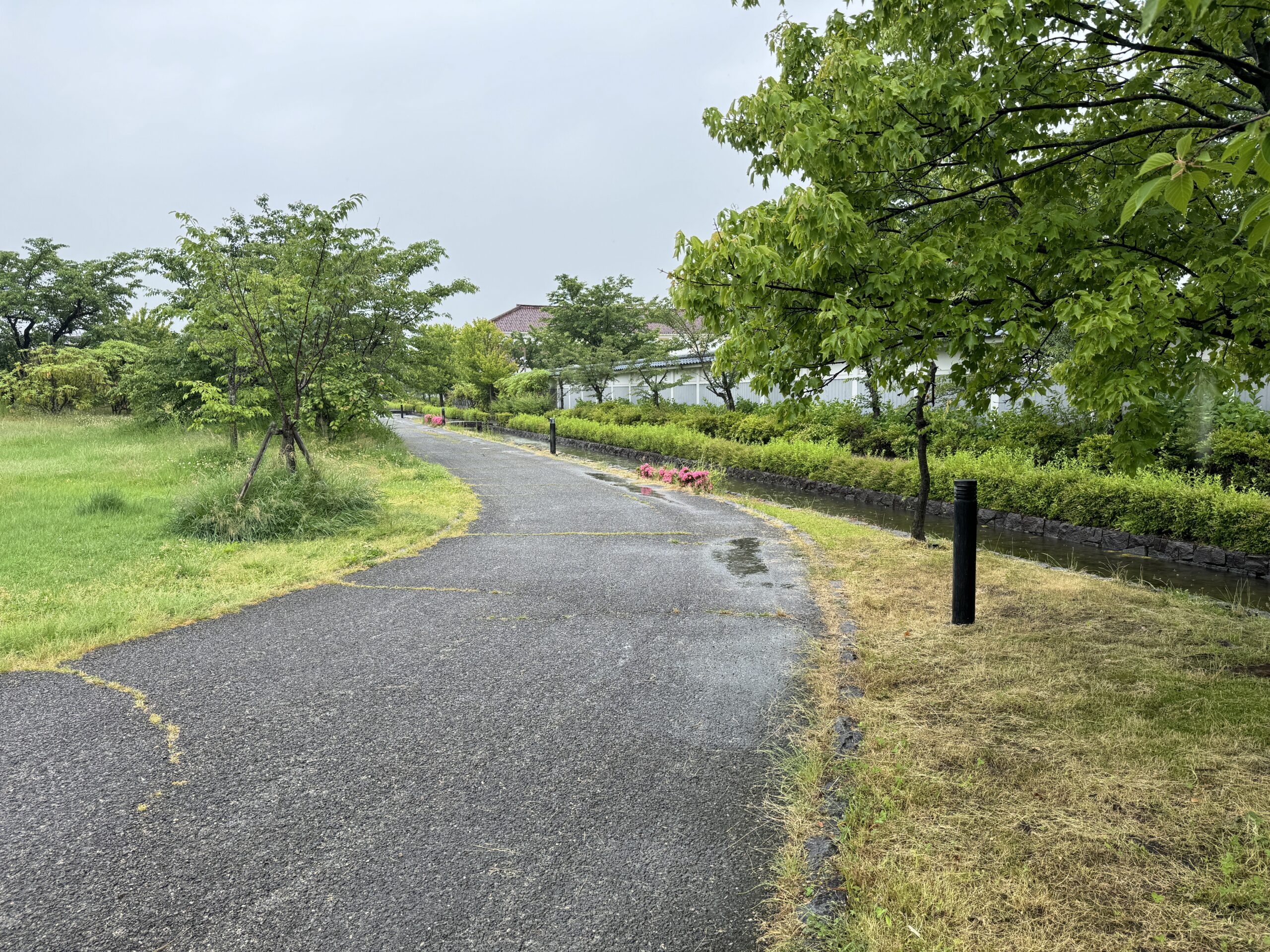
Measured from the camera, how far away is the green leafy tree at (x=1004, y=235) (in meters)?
3.49

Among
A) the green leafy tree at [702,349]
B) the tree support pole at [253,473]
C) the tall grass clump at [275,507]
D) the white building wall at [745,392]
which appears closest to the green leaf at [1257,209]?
the white building wall at [745,392]

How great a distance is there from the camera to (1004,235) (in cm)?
387

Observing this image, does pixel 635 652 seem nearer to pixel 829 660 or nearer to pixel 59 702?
pixel 829 660

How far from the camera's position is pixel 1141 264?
376 cm

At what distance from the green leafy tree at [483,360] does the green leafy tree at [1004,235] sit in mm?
33966

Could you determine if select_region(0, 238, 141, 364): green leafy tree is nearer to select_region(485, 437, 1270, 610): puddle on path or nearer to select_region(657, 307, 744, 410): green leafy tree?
select_region(657, 307, 744, 410): green leafy tree

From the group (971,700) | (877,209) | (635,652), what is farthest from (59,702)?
(877,209)

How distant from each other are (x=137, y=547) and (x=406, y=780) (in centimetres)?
576

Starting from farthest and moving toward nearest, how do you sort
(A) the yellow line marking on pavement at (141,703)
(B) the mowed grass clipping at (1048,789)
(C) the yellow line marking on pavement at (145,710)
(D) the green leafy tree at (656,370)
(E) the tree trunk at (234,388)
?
(D) the green leafy tree at (656,370)
(E) the tree trunk at (234,388)
(A) the yellow line marking on pavement at (141,703)
(C) the yellow line marking on pavement at (145,710)
(B) the mowed grass clipping at (1048,789)

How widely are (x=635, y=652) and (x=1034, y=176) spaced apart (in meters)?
3.88

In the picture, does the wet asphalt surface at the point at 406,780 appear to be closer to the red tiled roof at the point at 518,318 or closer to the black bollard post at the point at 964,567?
the black bollard post at the point at 964,567

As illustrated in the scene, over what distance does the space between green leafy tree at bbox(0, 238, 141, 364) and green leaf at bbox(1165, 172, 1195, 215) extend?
37.2m

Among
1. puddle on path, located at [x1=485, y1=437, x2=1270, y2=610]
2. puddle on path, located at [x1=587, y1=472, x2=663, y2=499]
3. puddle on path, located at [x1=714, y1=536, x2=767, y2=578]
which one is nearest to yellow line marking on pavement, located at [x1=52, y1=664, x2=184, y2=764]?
puddle on path, located at [x1=714, y1=536, x2=767, y2=578]

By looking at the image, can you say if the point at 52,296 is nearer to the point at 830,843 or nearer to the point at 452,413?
the point at 452,413
